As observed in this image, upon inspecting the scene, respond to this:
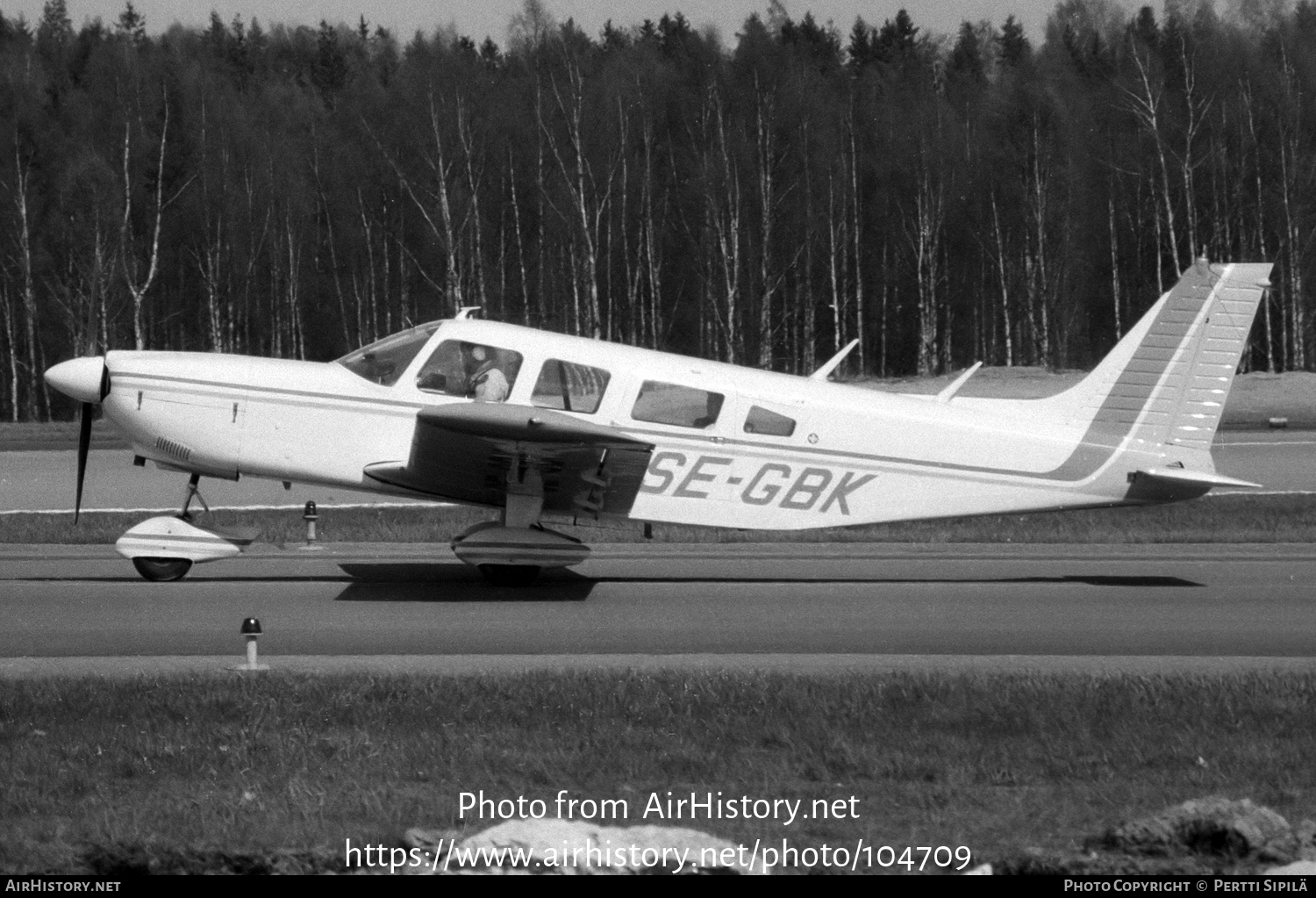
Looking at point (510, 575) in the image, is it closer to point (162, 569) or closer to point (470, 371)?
point (470, 371)

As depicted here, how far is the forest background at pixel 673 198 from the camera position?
4041cm


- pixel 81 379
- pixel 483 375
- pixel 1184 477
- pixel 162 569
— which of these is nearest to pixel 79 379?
pixel 81 379

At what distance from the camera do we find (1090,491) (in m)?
12.3

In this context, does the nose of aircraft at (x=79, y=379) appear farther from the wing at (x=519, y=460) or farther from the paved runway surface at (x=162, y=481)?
the paved runway surface at (x=162, y=481)

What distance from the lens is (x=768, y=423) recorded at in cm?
1198

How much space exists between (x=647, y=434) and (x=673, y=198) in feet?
105

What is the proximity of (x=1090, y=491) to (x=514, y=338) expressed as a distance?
16.7 feet

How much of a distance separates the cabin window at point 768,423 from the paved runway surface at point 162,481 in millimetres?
7079

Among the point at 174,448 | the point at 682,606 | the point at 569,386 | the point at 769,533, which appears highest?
the point at 569,386

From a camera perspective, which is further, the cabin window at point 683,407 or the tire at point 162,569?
the tire at point 162,569

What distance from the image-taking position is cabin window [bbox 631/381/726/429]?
38.9ft

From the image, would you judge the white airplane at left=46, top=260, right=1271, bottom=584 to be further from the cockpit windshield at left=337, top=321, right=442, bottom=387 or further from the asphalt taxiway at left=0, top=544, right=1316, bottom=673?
the asphalt taxiway at left=0, top=544, right=1316, bottom=673

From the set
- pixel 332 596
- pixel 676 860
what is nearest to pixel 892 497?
pixel 332 596

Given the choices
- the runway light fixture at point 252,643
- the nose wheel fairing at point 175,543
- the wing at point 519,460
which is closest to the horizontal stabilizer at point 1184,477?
the wing at point 519,460
